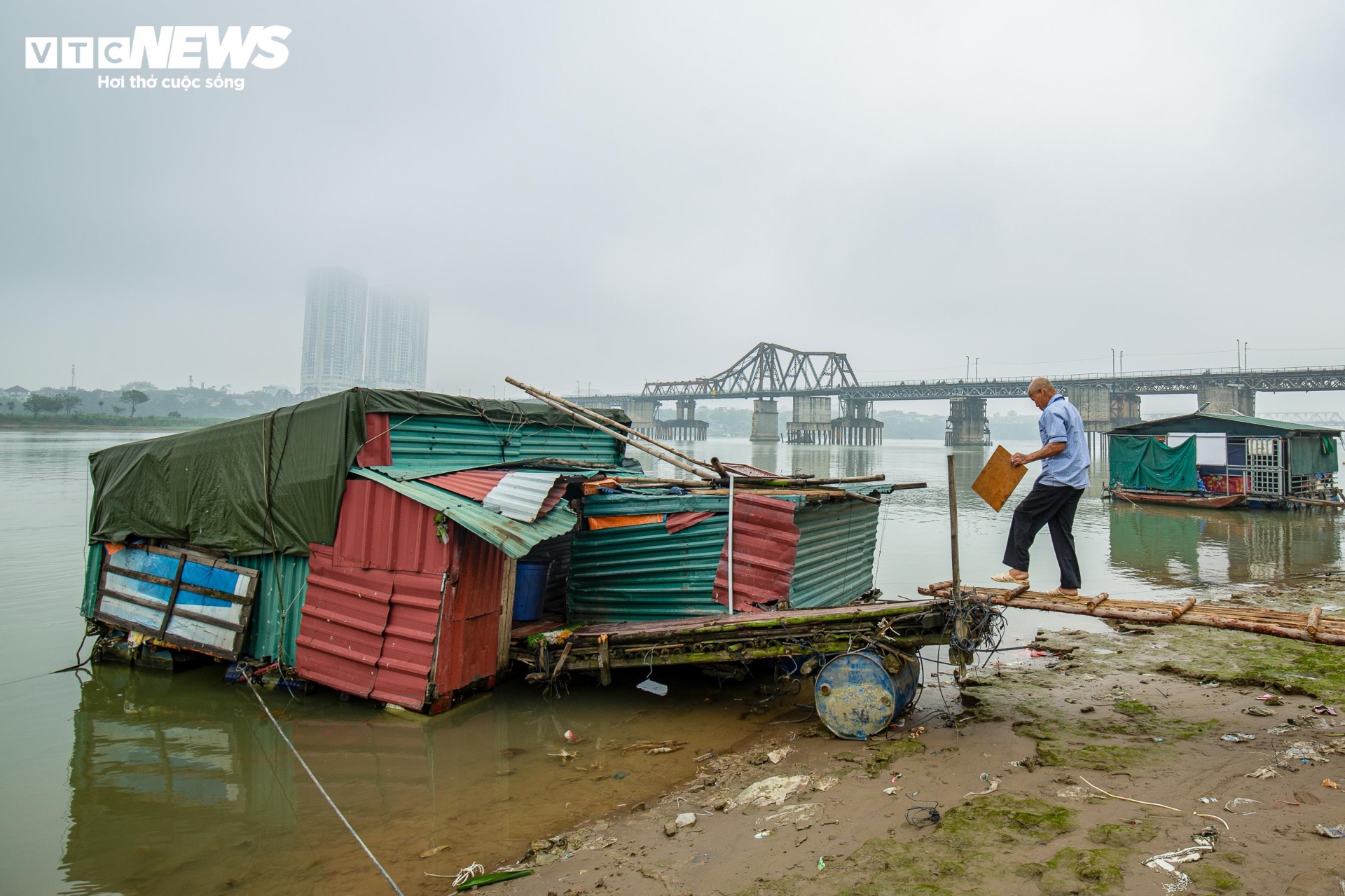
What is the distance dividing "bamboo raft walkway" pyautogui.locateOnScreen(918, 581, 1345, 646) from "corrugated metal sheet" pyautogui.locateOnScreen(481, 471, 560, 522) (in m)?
4.20

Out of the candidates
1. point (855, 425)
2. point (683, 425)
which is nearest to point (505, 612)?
point (855, 425)

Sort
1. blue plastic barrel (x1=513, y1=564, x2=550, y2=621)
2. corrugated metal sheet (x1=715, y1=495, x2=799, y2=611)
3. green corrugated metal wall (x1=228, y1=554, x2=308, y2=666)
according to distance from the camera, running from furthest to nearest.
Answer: blue plastic barrel (x1=513, y1=564, x2=550, y2=621), green corrugated metal wall (x1=228, y1=554, x2=308, y2=666), corrugated metal sheet (x1=715, y1=495, x2=799, y2=611)

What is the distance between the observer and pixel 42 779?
6562mm

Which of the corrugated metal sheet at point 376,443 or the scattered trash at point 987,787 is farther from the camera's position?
the corrugated metal sheet at point 376,443

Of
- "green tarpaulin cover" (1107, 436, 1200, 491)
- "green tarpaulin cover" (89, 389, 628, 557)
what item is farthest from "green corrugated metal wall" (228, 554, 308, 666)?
"green tarpaulin cover" (1107, 436, 1200, 491)

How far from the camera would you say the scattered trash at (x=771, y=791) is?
512 centimetres

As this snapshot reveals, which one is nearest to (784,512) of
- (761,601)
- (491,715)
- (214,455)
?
(761,601)

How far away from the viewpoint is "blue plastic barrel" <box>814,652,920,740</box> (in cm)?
606

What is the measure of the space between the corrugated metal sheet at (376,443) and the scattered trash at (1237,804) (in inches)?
313

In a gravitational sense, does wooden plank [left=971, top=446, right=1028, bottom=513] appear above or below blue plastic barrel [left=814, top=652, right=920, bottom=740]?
above

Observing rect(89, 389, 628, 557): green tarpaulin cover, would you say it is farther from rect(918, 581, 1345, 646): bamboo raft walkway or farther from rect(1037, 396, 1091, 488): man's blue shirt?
rect(1037, 396, 1091, 488): man's blue shirt

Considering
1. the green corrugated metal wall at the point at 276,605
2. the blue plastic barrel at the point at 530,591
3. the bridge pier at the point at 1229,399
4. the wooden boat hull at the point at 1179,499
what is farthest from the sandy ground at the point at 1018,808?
the bridge pier at the point at 1229,399

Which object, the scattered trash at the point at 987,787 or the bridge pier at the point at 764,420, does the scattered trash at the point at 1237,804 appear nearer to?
the scattered trash at the point at 987,787

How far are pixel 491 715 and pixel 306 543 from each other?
9.48ft
